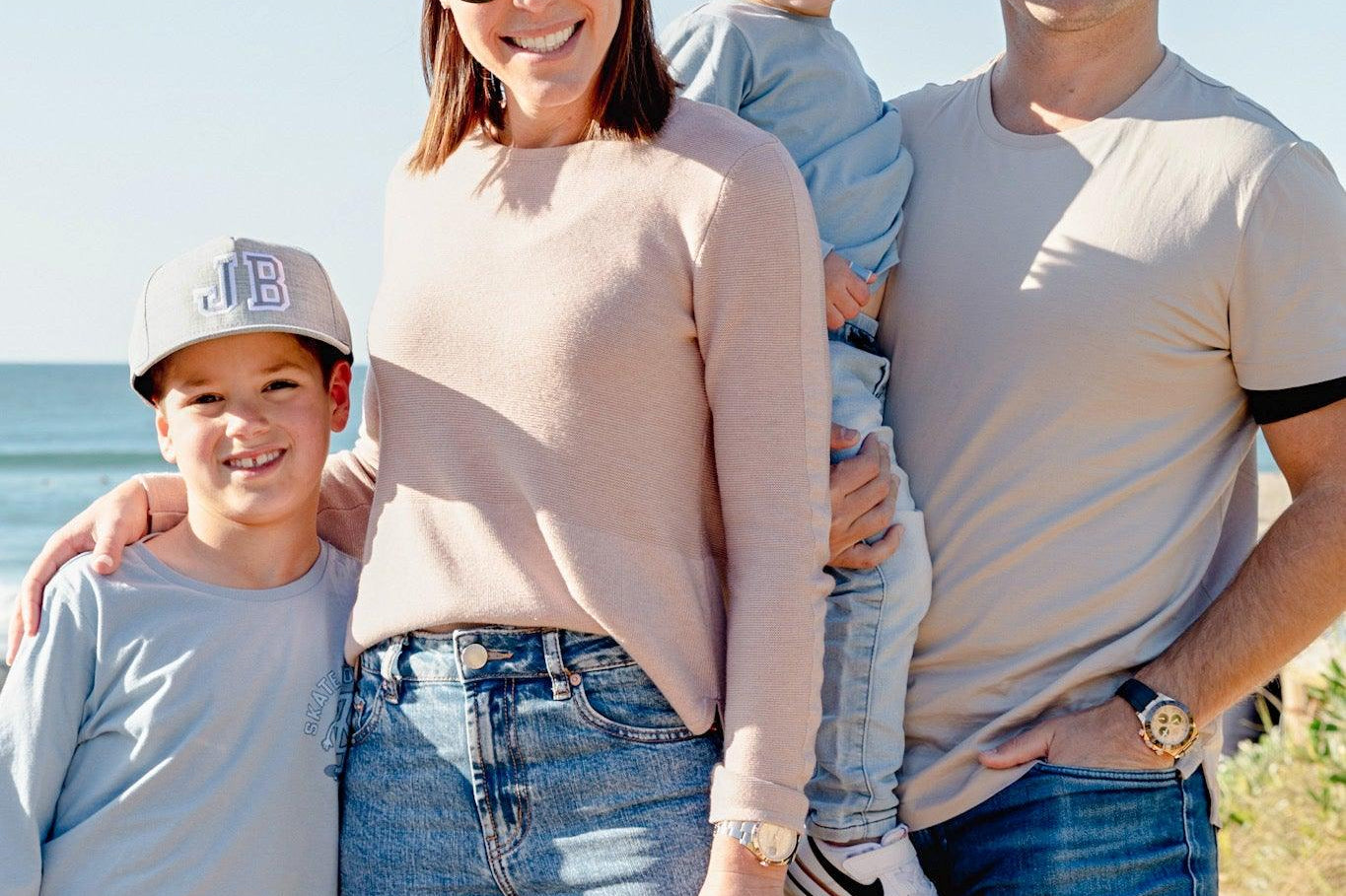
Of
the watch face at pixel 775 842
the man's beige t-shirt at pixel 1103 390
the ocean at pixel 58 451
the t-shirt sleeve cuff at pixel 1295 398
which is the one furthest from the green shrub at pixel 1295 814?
the ocean at pixel 58 451

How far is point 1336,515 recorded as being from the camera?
94.7 inches

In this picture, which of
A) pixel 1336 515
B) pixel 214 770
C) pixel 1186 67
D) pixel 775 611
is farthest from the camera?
pixel 1186 67

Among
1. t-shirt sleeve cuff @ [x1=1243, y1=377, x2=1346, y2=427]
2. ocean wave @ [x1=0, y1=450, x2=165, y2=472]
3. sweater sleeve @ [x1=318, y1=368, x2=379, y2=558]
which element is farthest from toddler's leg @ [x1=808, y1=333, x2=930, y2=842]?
ocean wave @ [x1=0, y1=450, x2=165, y2=472]

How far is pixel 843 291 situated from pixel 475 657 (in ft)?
2.84

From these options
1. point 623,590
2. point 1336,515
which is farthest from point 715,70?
point 1336,515

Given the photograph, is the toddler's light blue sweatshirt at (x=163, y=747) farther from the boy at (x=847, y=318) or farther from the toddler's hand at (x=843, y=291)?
the toddler's hand at (x=843, y=291)

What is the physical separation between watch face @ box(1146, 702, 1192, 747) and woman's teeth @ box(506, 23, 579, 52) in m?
1.43

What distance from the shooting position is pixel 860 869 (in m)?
2.33

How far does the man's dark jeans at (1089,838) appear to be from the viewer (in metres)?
2.35

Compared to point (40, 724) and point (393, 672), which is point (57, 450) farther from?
point (393, 672)

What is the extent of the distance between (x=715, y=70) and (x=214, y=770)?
1.43 meters

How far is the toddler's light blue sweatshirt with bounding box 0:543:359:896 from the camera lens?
219 cm

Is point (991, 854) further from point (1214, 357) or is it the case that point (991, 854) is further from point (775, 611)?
point (1214, 357)

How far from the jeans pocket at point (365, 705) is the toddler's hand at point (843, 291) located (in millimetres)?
953
